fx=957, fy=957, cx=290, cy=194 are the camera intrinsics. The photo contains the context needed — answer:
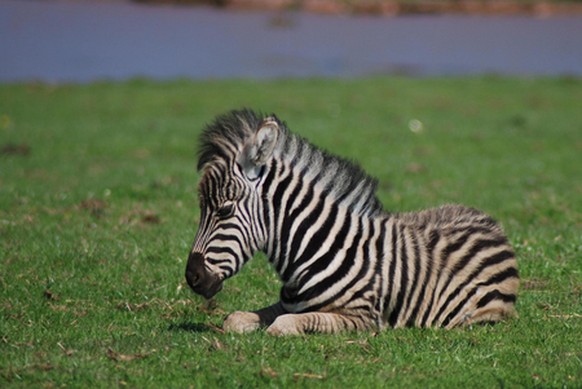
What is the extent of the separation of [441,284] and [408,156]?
1244cm

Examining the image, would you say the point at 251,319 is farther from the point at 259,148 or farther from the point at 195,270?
the point at 259,148

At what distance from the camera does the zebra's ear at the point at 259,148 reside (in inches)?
296

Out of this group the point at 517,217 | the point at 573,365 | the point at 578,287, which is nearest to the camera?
the point at 573,365

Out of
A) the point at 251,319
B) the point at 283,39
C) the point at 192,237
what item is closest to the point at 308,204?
the point at 251,319

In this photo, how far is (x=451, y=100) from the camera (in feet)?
98.7

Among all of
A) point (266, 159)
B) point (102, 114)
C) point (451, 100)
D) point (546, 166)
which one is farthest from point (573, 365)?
point (451, 100)

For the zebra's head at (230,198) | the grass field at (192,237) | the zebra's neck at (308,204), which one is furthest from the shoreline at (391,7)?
the zebra's head at (230,198)

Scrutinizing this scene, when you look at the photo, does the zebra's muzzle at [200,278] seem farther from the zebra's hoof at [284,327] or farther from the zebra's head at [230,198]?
the zebra's hoof at [284,327]

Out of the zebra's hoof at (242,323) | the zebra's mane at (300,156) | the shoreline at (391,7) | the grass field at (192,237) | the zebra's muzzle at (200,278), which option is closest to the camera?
the grass field at (192,237)

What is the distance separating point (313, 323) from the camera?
7.70 meters

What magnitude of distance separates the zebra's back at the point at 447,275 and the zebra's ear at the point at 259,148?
140 cm

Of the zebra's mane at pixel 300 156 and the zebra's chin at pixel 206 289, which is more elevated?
the zebra's mane at pixel 300 156

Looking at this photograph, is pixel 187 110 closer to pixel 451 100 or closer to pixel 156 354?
pixel 451 100

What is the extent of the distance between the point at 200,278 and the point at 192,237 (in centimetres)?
410
